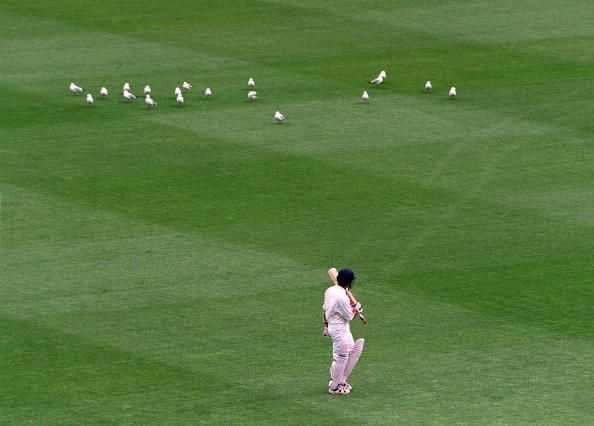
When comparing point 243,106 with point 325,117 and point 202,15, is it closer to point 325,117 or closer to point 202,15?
point 325,117

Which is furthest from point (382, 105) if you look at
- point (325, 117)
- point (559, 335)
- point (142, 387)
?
point (142, 387)

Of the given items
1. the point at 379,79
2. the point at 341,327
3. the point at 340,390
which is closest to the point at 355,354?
the point at 341,327

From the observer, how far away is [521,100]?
132 feet

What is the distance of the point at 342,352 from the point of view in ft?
72.0

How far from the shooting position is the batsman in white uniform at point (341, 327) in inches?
865

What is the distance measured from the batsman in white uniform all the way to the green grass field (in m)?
0.48

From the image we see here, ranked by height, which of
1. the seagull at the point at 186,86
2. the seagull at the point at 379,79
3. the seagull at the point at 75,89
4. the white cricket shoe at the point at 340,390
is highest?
the seagull at the point at 379,79

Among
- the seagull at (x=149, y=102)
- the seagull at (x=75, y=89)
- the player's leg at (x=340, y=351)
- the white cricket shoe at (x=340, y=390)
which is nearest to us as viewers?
the player's leg at (x=340, y=351)

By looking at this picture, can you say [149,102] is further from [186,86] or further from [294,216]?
[294,216]

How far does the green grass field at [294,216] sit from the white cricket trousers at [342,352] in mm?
416

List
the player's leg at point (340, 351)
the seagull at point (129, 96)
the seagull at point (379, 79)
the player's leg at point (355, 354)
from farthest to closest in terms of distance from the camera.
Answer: the seagull at point (379, 79)
the seagull at point (129, 96)
the player's leg at point (355, 354)
the player's leg at point (340, 351)

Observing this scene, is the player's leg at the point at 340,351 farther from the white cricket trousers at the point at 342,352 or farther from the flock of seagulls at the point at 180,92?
the flock of seagulls at the point at 180,92

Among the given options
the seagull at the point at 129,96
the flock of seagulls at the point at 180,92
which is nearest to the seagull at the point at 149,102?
the flock of seagulls at the point at 180,92

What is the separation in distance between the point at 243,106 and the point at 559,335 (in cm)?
1660
